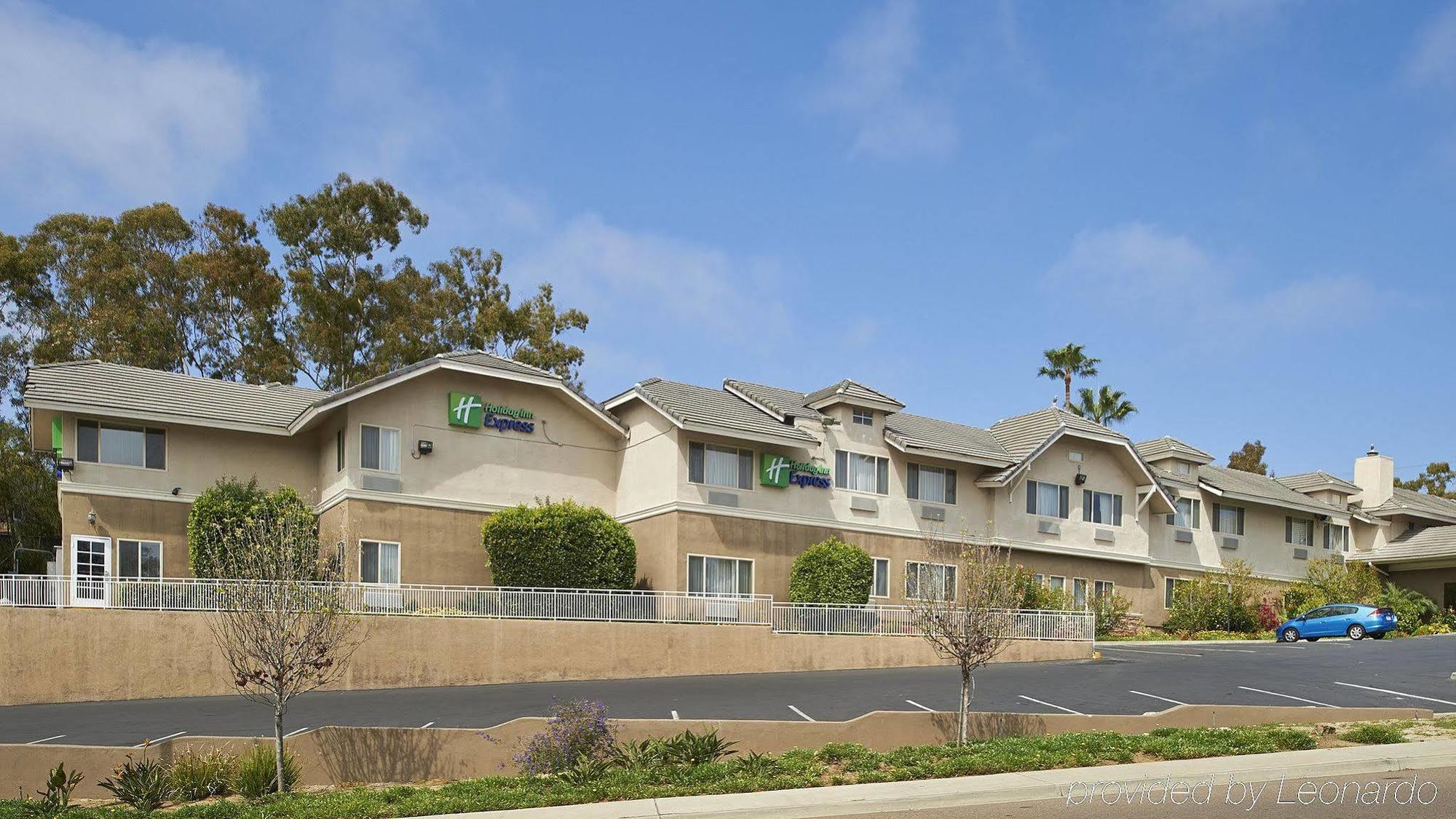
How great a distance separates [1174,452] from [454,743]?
1578 inches

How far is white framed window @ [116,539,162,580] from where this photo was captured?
34.2 metres

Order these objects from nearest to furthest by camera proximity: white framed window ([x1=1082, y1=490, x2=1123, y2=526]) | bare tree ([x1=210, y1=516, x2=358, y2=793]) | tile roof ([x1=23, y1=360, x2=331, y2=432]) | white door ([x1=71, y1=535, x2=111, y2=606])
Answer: bare tree ([x1=210, y1=516, x2=358, y2=793]) → white door ([x1=71, y1=535, x2=111, y2=606]) → tile roof ([x1=23, y1=360, x2=331, y2=432]) → white framed window ([x1=1082, y1=490, x2=1123, y2=526])

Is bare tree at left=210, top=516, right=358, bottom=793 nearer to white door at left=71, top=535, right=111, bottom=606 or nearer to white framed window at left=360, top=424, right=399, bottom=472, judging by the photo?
white door at left=71, top=535, right=111, bottom=606

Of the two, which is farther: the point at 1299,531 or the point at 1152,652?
the point at 1299,531

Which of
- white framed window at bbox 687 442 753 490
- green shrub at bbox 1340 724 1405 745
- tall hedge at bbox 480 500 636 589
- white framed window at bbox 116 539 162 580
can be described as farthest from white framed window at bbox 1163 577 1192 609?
white framed window at bbox 116 539 162 580

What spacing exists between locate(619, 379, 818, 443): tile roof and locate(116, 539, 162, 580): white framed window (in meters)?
14.3

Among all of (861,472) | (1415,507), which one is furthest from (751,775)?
(1415,507)

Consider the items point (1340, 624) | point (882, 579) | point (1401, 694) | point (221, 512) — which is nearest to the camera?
point (1401, 694)

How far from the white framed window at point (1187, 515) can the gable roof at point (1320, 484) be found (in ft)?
29.1

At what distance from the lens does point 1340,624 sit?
4197 centimetres

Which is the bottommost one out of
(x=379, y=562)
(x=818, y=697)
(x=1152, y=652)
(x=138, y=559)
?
(x=1152, y=652)

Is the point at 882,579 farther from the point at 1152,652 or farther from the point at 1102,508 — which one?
the point at 1102,508

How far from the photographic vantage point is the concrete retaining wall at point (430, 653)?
2662 centimetres

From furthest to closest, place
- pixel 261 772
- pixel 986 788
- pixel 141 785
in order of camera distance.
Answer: pixel 261 772, pixel 141 785, pixel 986 788
